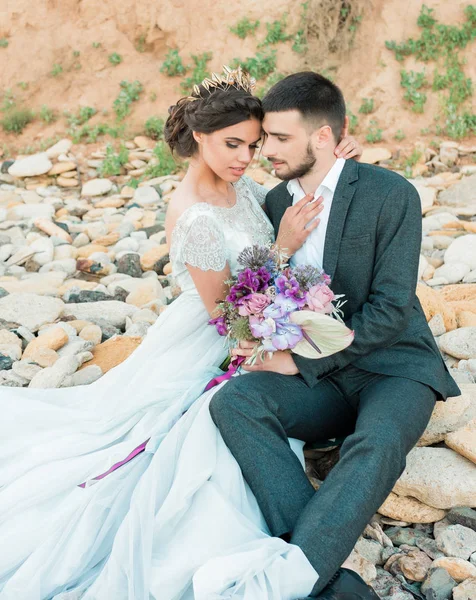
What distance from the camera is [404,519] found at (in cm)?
370

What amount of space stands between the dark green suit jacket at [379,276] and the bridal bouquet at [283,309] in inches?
11.9

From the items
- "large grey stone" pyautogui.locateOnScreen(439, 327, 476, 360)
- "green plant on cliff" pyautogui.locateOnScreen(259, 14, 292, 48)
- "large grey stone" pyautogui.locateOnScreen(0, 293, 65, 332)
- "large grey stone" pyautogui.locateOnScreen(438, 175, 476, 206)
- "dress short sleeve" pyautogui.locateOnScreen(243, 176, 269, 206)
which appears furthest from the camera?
"green plant on cliff" pyautogui.locateOnScreen(259, 14, 292, 48)

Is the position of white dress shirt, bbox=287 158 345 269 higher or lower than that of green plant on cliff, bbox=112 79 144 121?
higher

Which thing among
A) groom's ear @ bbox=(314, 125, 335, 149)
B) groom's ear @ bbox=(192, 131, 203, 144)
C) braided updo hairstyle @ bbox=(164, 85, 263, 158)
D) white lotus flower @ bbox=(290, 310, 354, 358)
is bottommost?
white lotus flower @ bbox=(290, 310, 354, 358)

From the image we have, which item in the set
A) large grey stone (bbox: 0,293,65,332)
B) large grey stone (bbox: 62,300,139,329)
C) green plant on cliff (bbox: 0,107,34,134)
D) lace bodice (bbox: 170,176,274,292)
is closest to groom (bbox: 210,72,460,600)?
lace bodice (bbox: 170,176,274,292)

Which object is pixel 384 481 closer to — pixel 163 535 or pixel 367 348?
pixel 367 348

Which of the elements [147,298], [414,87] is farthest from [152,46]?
[147,298]

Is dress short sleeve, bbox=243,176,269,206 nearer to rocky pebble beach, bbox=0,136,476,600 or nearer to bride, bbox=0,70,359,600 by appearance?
bride, bbox=0,70,359,600

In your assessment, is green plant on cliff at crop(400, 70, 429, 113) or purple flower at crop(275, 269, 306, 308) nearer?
purple flower at crop(275, 269, 306, 308)

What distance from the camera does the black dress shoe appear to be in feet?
9.61

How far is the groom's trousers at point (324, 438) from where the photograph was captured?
305 centimetres

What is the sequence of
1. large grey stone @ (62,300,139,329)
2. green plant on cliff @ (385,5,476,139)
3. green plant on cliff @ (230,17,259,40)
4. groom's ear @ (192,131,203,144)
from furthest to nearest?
green plant on cliff @ (230,17,259,40)
green plant on cliff @ (385,5,476,139)
large grey stone @ (62,300,139,329)
groom's ear @ (192,131,203,144)

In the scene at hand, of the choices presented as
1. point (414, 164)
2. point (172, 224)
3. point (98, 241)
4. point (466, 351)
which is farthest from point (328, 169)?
point (414, 164)

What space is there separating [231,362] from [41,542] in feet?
4.32
